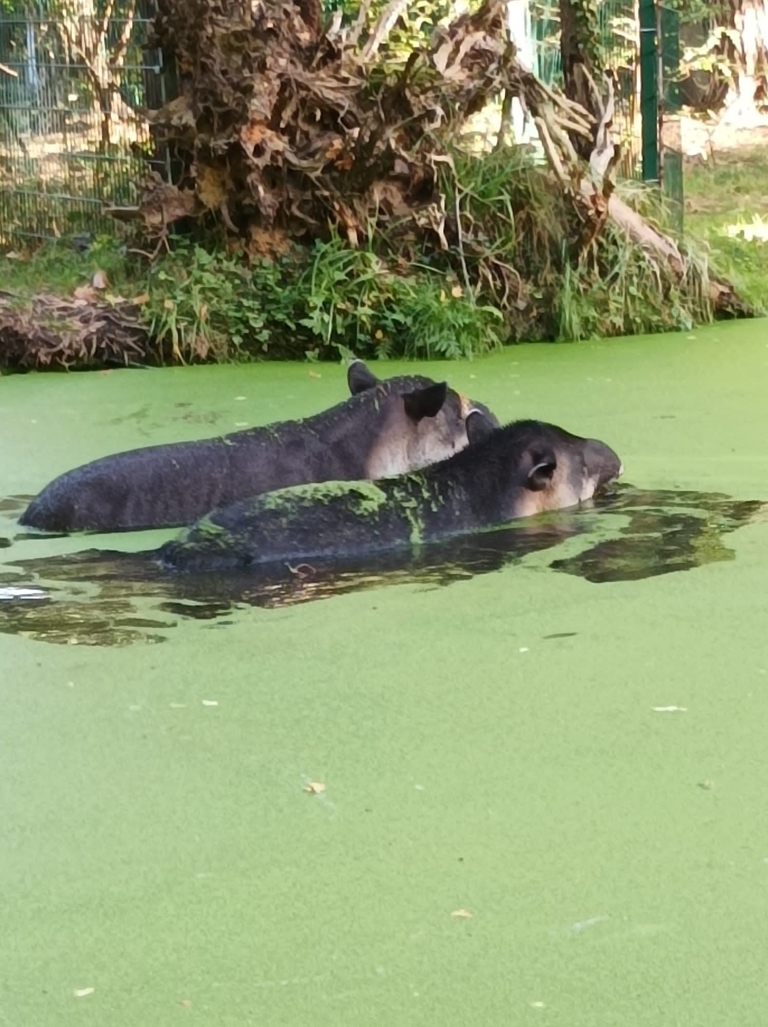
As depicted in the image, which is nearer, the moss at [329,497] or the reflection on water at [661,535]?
the reflection on water at [661,535]

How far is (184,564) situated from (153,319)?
Result: 460cm

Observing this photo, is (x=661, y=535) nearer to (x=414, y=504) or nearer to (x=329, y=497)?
(x=414, y=504)

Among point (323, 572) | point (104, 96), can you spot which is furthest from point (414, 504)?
point (104, 96)

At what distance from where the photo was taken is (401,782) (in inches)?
140

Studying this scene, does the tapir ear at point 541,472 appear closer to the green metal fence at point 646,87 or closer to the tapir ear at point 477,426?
the tapir ear at point 477,426

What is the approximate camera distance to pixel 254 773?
12.0ft

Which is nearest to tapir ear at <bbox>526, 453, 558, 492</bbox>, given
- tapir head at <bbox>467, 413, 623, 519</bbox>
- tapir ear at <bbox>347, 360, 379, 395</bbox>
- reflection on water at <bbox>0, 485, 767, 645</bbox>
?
tapir head at <bbox>467, 413, 623, 519</bbox>

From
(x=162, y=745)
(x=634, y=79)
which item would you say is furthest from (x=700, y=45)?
(x=162, y=745)

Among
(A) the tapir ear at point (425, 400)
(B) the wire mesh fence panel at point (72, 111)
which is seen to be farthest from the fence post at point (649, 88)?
(A) the tapir ear at point (425, 400)

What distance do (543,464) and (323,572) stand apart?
107 cm

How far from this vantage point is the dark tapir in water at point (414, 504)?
221 inches

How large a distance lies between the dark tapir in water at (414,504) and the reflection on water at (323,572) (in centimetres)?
9

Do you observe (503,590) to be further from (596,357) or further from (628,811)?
(596,357)

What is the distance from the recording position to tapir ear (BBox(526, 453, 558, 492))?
243 inches
